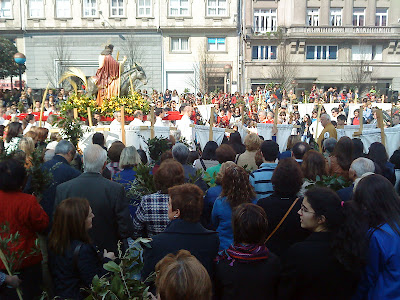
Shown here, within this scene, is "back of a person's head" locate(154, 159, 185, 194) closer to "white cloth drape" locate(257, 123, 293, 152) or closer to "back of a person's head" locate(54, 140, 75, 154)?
"back of a person's head" locate(54, 140, 75, 154)

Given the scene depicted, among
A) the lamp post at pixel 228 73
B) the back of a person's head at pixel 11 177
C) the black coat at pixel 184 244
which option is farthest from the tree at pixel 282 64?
the black coat at pixel 184 244

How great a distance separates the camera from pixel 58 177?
17.0 feet

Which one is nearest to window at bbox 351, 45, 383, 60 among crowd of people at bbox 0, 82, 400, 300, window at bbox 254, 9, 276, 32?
window at bbox 254, 9, 276, 32

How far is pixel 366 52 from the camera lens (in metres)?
37.4

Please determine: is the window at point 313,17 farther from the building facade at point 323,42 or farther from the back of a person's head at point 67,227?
the back of a person's head at point 67,227

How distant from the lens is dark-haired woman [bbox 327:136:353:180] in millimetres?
5457

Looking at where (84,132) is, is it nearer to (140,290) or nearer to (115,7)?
(140,290)

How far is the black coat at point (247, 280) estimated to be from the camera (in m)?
3.11

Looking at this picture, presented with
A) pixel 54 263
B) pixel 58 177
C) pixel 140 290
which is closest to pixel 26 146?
pixel 58 177

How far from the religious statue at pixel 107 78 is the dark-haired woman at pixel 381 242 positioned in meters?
10.5

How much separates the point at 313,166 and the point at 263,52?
33.0m

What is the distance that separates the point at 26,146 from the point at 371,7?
3608cm

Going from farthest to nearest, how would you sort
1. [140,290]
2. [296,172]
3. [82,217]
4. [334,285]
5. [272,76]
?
1. [272,76]
2. [296,172]
3. [82,217]
4. [334,285]
5. [140,290]

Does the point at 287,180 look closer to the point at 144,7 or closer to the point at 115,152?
the point at 115,152
